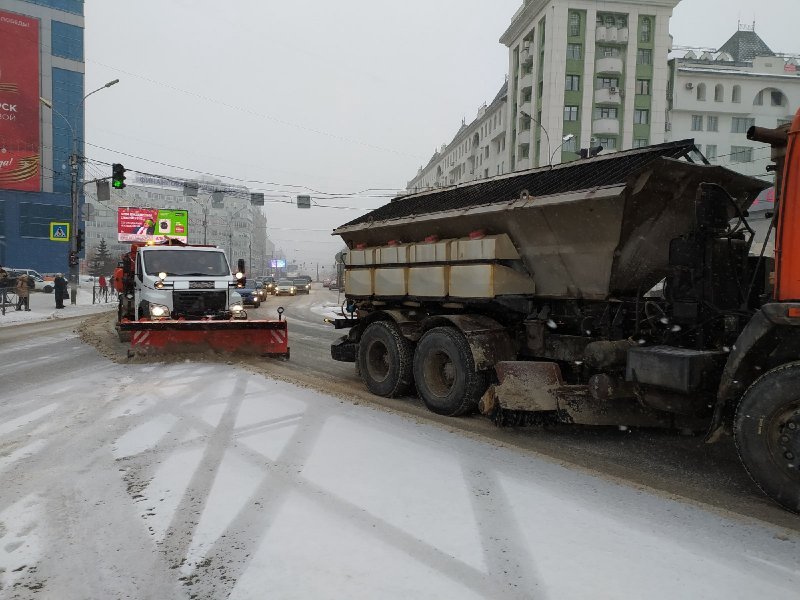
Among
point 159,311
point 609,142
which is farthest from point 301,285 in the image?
point 159,311

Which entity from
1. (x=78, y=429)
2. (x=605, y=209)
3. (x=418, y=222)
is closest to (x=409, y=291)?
(x=418, y=222)

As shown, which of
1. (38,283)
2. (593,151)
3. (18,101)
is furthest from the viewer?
(18,101)

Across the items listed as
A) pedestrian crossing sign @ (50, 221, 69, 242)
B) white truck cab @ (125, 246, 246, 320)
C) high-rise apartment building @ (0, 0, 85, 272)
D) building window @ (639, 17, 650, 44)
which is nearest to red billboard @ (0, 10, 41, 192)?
high-rise apartment building @ (0, 0, 85, 272)

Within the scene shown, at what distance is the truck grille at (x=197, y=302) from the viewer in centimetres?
1063

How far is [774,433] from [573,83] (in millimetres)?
47053

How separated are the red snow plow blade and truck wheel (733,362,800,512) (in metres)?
7.95

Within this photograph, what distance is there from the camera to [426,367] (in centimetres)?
650

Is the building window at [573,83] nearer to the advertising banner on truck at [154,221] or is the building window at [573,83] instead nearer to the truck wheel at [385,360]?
the advertising banner on truck at [154,221]

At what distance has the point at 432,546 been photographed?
10.1 ft

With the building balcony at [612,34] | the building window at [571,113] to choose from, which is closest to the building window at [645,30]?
the building balcony at [612,34]

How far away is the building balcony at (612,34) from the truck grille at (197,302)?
1727 inches

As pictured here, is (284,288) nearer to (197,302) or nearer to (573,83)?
(573,83)

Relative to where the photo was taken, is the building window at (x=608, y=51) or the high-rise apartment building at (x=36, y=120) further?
the high-rise apartment building at (x=36, y=120)

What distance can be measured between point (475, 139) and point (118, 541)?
69368mm
